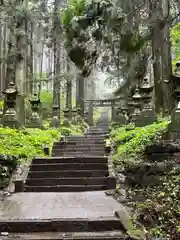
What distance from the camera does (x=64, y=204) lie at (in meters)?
7.03

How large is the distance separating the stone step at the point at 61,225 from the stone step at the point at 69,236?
11 cm

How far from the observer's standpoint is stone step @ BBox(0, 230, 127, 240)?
16.9ft

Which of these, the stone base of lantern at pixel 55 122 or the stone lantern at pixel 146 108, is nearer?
the stone lantern at pixel 146 108

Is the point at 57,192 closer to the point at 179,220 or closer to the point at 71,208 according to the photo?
the point at 71,208

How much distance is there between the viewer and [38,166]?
9922 mm

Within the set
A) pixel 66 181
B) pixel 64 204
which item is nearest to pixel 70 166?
pixel 66 181

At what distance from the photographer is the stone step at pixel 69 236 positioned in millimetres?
5137

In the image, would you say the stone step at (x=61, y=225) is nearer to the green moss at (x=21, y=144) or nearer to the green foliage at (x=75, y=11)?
the green moss at (x=21, y=144)

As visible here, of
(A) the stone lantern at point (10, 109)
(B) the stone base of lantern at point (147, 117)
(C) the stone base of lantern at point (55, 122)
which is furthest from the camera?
(C) the stone base of lantern at point (55, 122)

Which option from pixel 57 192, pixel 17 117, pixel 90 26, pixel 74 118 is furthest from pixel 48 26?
pixel 57 192

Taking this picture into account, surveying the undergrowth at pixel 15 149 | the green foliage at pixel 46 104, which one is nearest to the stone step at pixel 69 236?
the undergrowth at pixel 15 149

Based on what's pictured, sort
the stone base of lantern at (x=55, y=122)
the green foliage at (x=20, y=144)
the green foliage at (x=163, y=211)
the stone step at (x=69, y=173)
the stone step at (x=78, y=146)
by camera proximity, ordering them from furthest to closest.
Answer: the stone base of lantern at (x=55, y=122), the stone step at (x=78, y=146), the green foliage at (x=20, y=144), the stone step at (x=69, y=173), the green foliage at (x=163, y=211)

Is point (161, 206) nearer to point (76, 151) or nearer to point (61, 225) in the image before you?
point (61, 225)

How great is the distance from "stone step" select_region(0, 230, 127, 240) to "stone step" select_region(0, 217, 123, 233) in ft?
0.36
